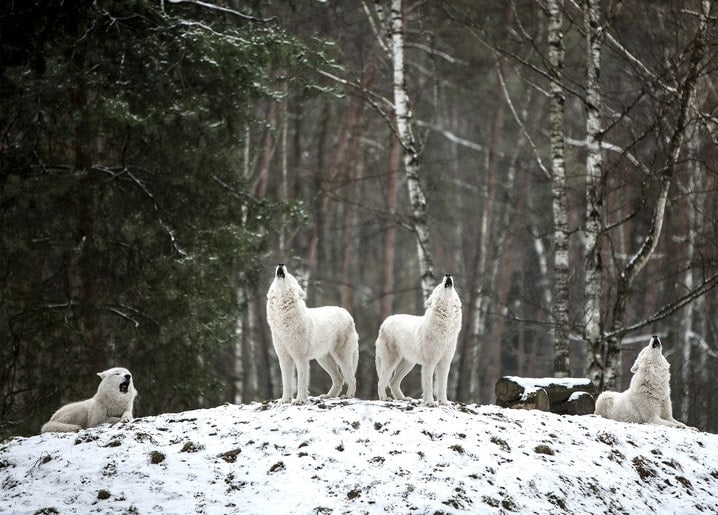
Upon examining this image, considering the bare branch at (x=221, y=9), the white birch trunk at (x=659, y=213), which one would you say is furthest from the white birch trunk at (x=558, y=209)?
the bare branch at (x=221, y=9)

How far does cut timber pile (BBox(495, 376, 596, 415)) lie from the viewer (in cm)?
1199

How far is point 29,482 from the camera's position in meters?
8.34

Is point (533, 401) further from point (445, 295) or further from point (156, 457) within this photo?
point (156, 457)

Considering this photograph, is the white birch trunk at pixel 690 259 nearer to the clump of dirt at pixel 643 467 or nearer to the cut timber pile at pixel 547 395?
the cut timber pile at pixel 547 395

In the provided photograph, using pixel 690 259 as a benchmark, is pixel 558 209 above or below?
above

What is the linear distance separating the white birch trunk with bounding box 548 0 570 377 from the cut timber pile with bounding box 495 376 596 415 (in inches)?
92.3

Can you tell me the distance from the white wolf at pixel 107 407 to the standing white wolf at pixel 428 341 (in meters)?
3.35

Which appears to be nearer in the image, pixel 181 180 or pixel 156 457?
pixel 156 457

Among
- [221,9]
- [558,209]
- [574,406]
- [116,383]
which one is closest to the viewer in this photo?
[116,383]

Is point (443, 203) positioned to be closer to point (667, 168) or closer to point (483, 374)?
point (483, 374)

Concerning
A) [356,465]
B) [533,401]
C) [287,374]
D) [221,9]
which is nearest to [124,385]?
[287,374]

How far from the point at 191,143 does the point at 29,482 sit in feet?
32.2

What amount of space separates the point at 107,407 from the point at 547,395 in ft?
20.2

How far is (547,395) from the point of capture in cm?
1215
